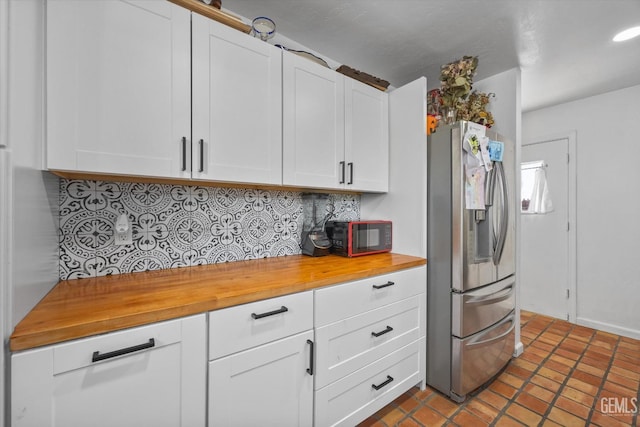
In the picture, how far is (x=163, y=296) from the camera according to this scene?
3.36 ft

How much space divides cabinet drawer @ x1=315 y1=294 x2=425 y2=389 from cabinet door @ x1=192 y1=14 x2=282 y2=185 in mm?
872

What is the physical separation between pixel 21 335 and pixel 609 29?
129 inches

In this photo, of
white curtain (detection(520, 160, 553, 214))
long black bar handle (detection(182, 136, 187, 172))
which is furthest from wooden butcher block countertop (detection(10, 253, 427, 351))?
white curtain (detection(520, 160, 553, 214))

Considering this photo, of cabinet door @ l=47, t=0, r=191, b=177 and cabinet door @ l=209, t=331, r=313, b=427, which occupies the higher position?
cabinet door @ l=47, t=0, r=191, b=177

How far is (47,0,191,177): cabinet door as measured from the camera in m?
1.02

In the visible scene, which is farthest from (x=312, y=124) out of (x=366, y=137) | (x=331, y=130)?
(x=366, y=137)

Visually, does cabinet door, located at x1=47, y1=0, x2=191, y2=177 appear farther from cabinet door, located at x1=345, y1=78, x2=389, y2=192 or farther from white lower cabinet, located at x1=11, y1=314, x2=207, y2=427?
cabinet door, located at x1=345, y1=78, x2=389, y2=192

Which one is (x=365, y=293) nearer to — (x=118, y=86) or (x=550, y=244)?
(x=118, y=86)

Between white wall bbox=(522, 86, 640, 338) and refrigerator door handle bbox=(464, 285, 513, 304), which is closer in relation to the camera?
refrigerator door handle bbox=(464, 285, 513, 304)

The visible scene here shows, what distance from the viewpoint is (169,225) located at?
150 centimetres

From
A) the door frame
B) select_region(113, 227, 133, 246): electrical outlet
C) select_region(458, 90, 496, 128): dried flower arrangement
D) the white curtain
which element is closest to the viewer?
select_region(113, 227, 133, 246): electrical outlet

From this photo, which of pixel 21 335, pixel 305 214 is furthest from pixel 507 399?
pixel 21 335

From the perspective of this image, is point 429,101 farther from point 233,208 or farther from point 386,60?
point 233,208

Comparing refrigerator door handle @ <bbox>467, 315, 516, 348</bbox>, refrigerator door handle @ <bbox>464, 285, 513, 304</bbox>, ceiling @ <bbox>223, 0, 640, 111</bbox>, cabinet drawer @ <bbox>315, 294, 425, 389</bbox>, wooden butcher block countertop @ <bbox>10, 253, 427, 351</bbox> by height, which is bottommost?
refrigerator door handle @ <bbox>467, 315, 516, 348</bbox>
